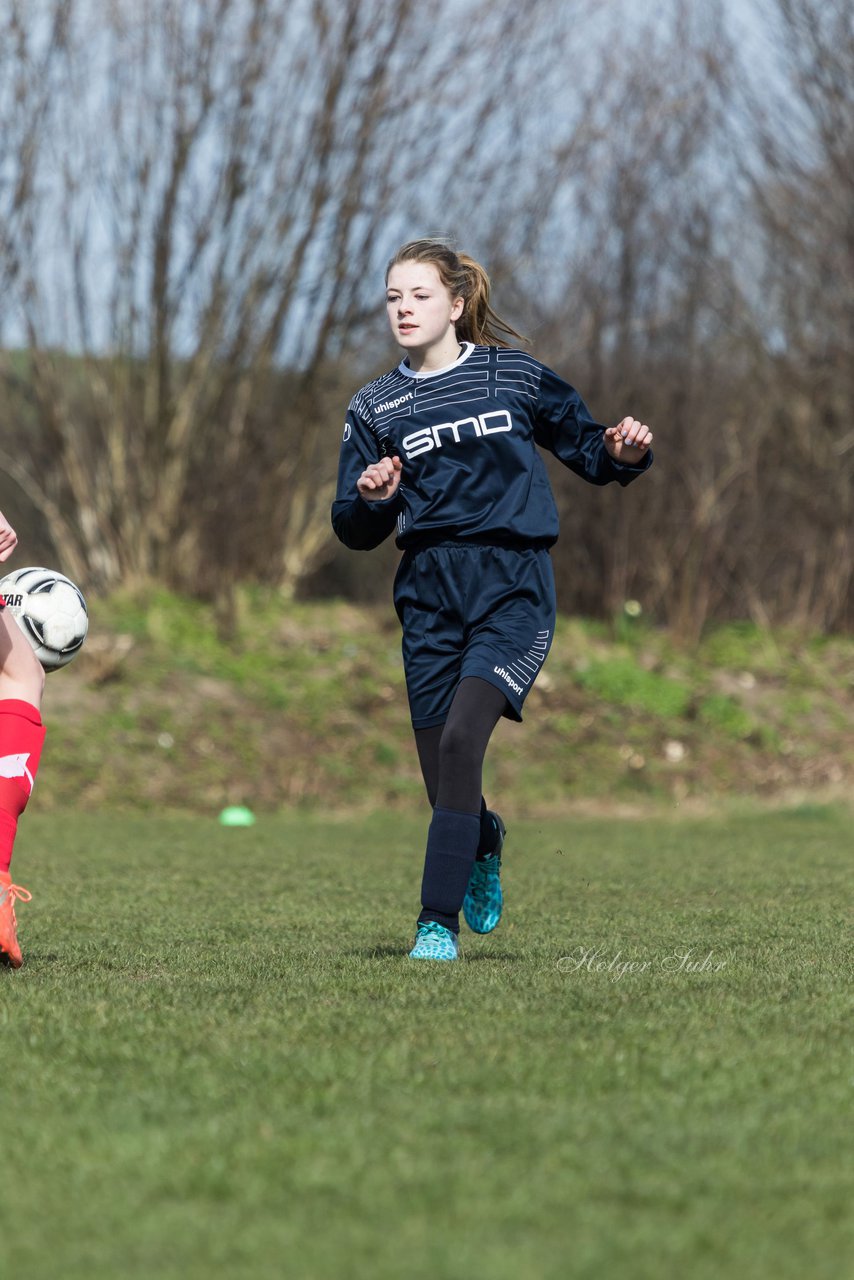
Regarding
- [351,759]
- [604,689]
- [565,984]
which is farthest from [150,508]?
[565,984]

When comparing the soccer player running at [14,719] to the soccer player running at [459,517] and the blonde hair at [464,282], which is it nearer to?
the soccer player running at [459,517]

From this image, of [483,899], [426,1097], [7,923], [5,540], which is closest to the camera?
[426,1097]

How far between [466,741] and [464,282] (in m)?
1.42

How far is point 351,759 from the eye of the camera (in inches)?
464

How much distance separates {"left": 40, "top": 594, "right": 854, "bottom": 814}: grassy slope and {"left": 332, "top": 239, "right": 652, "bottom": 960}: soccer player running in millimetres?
6501

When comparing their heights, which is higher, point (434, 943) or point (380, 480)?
point (380, 480)

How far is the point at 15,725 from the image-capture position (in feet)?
14.8

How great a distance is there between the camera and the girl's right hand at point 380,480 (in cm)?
442

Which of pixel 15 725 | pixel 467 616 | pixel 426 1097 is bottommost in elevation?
pixel 426 1097

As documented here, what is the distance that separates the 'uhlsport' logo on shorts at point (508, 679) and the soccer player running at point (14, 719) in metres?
1.26

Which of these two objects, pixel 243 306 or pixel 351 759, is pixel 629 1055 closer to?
pixel 351 759

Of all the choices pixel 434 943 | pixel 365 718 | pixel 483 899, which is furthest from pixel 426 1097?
pixel 365 718

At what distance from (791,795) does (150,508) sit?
5.64m

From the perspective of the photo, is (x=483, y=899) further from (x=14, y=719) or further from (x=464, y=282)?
(x=464, y=282)
